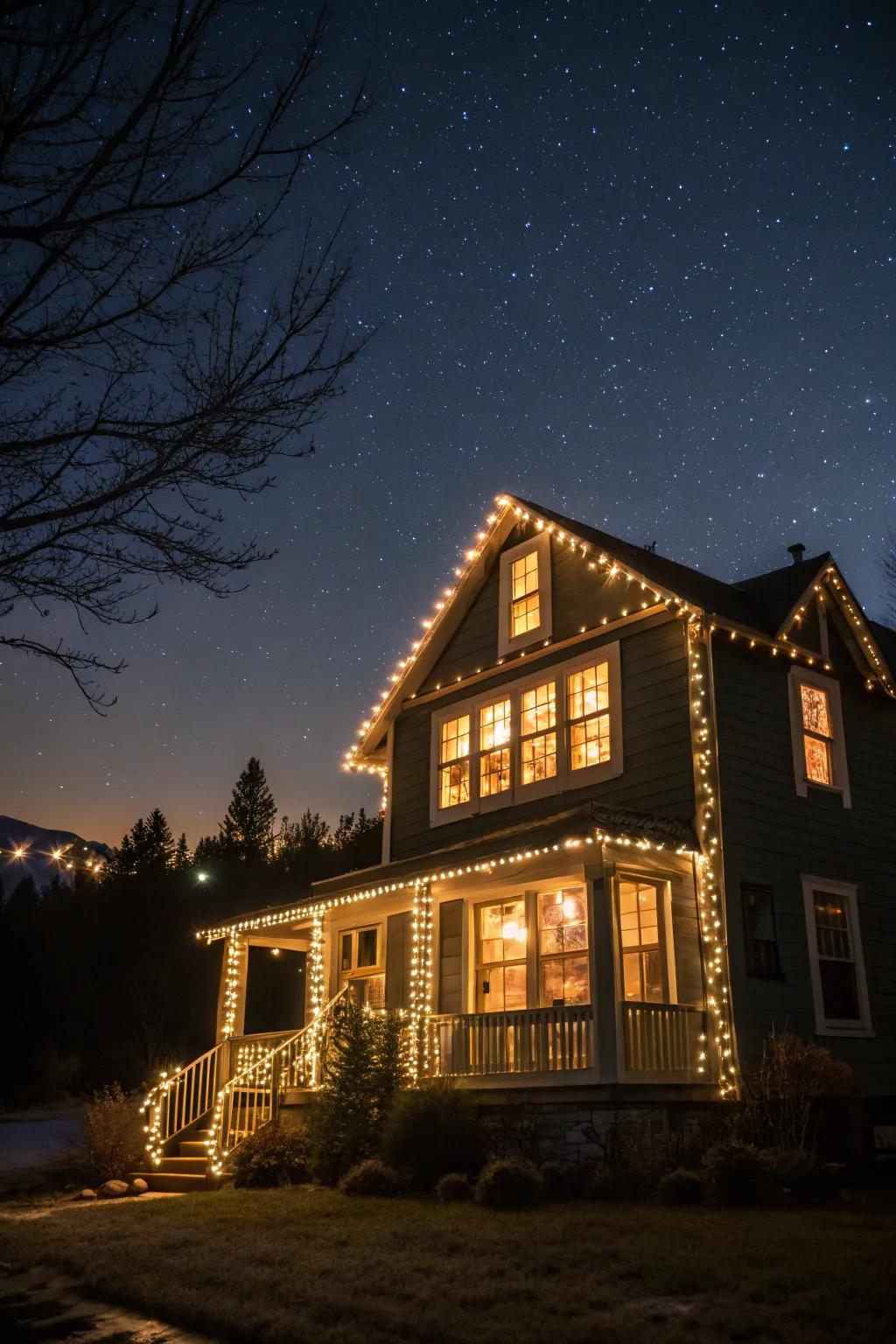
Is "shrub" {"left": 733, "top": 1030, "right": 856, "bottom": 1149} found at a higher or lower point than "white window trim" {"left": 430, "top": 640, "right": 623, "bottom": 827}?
lower

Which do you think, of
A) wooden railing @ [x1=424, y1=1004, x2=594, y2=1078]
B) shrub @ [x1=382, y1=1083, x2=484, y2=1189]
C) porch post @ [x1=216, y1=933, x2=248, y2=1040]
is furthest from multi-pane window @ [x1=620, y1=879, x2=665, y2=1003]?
porch post @ [x1=216, y1=933, x2=248, y2=1040]

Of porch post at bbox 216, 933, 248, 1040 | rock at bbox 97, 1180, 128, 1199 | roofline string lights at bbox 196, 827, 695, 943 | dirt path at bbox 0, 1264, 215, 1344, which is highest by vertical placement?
roofline string lights at bbox 196, 827, 695, 943

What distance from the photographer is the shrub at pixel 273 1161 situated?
1328 cm

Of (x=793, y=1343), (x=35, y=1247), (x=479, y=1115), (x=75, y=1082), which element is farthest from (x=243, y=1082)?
(x=75, y=1082)

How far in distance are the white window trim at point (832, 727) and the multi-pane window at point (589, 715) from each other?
8.35 ft

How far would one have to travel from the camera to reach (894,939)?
51.9 ft

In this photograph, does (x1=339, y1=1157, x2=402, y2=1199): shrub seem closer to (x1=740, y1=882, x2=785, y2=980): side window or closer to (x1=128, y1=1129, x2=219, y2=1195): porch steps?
(x1=128, y1=1129, x2=219, y2=1195): porch steps

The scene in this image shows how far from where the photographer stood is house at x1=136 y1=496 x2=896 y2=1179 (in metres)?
12.9

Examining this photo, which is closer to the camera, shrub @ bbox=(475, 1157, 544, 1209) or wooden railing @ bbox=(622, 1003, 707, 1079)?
shrub @ bbox=(475, 1157, 544, 1209)

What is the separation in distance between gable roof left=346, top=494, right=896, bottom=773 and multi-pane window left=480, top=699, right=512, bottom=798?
178 cm

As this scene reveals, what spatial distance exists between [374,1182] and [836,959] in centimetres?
690

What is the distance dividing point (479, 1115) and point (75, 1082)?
34.8m

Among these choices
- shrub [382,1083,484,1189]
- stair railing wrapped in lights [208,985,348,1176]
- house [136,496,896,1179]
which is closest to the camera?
shrub [382,1083,484,1189]

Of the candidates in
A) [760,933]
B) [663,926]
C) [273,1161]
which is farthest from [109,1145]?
[760,933]
